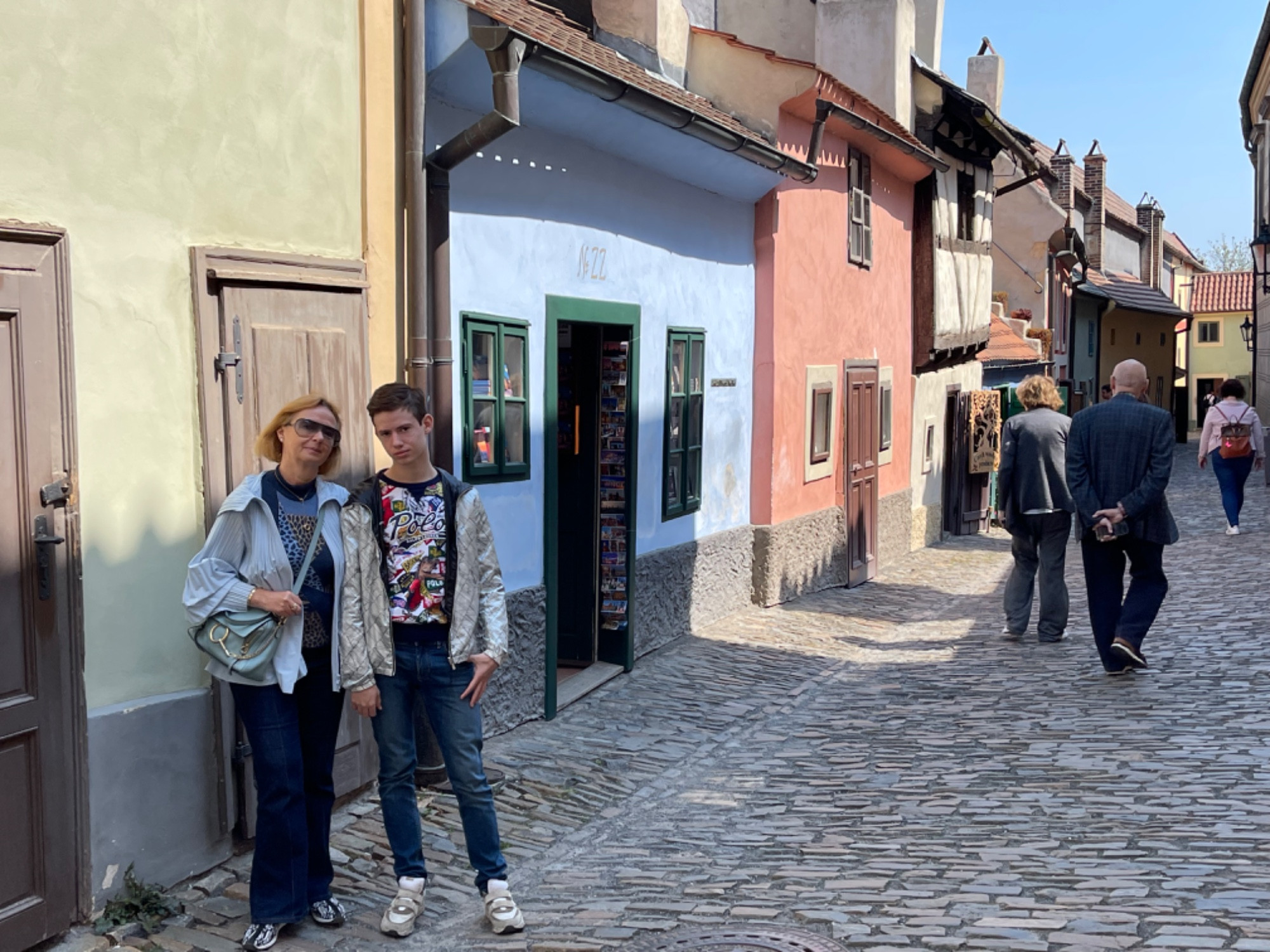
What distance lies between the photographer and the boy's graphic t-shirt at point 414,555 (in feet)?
14.4

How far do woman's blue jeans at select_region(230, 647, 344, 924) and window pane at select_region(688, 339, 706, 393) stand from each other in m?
6.05

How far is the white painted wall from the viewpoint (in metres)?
7.10

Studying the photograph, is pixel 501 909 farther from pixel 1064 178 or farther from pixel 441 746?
pixel 1064 178

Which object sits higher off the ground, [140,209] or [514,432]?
[140,209]

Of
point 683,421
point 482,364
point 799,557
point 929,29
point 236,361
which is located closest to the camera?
point 236,361

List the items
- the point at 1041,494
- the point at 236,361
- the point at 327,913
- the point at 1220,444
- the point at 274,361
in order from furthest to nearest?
the point at 1220,444
the point at 1041,494
the point at 274,361
the point at 236,361
the point at 327,913

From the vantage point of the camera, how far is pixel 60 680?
4.35 m

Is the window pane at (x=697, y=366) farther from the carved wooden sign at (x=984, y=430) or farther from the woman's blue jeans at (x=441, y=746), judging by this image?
the carved wooden sign at (x=984, y=430)

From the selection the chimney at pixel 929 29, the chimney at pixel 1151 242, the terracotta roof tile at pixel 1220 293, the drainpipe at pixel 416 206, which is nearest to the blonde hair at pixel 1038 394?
the drainpipe at pixel 416 206

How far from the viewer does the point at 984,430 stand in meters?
20.5

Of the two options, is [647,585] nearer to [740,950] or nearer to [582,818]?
[582,818]

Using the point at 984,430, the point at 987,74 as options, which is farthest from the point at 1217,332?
the point at 984,430

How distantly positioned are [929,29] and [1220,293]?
47.1 m

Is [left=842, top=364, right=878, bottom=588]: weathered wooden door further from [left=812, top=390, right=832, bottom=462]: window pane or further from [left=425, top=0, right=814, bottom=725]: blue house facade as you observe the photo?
[left=425, top=0, right=814, bottom=725]: blue house facade
